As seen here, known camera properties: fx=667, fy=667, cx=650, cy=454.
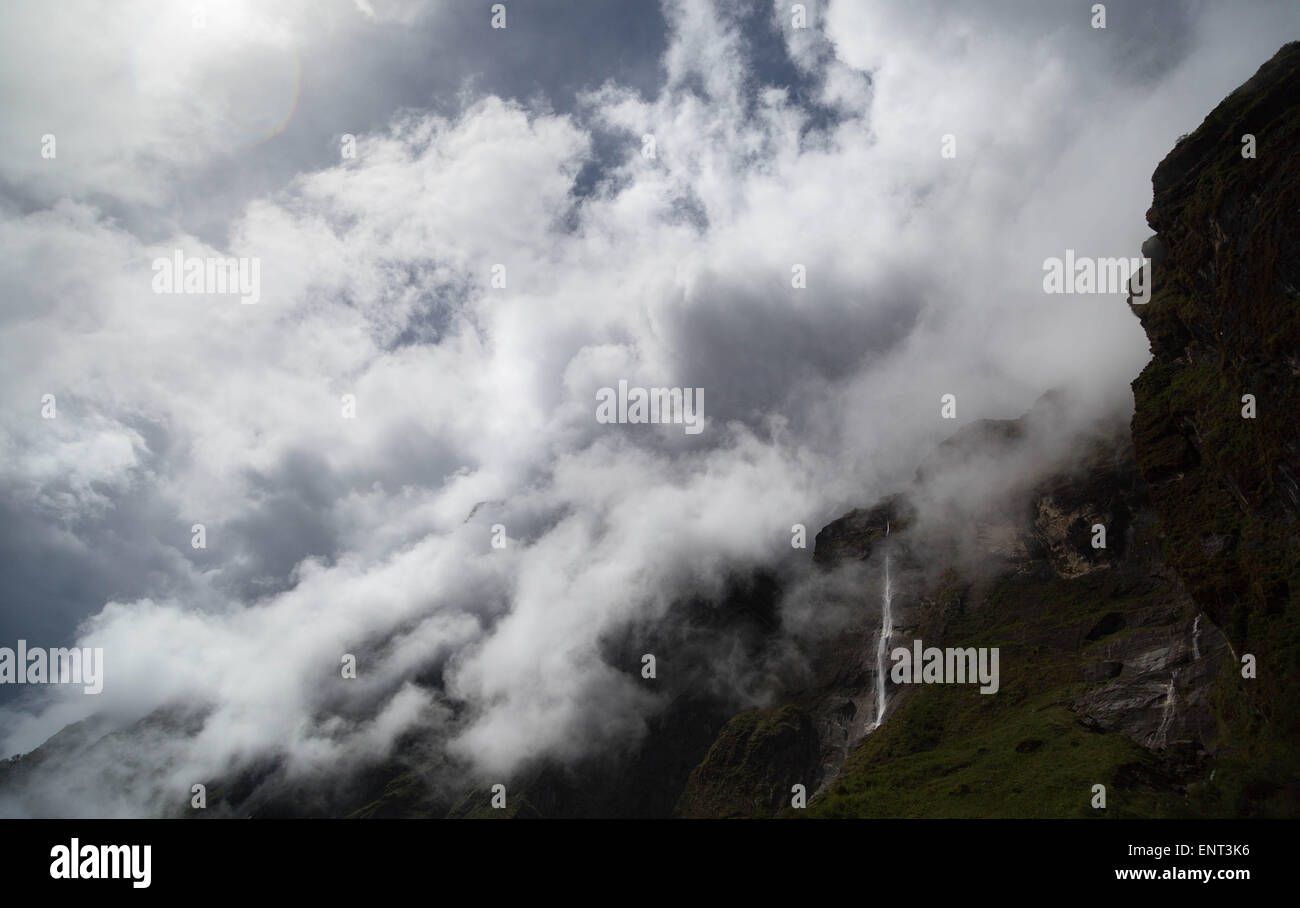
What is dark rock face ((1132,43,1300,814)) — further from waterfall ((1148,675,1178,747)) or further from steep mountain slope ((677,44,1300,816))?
waterfall ((1148,675,1178,747))

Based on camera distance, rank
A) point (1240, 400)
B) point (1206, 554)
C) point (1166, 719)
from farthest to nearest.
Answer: point (1166, 719) < point (1206, 554) < point (1240, 400)

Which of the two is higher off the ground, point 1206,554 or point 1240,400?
point 1240,400

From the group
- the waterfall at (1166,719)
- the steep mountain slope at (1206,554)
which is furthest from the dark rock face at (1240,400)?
the waterfall at (1166,719)

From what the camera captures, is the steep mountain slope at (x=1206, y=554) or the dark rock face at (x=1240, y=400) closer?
the dark rock face at (x=1240, y=400)

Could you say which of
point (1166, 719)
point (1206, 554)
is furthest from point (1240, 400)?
point (1166, 719)

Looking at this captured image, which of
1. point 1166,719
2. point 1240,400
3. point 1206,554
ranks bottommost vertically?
point 1166,719

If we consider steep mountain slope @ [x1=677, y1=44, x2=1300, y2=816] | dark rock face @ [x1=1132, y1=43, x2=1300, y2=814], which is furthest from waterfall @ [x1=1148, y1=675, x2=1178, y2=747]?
dark rock face @ [x1=1132, y1=43, x2=1300, y2=814]

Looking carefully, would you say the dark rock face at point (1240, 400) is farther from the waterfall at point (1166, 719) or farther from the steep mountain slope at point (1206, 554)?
the waterfall at point (1166, 719)

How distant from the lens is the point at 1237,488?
10369 centimetres

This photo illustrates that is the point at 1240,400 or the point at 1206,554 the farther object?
the point at 1206,554

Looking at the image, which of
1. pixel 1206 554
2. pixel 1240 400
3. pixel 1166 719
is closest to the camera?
A: pixel 1240 400

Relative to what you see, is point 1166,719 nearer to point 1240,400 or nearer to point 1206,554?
point 1206,554

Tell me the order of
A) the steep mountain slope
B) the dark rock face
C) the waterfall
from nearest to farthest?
the dark rock face, the steep mountain slope, the waterfall
